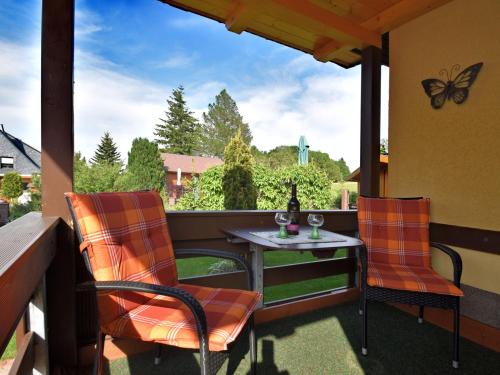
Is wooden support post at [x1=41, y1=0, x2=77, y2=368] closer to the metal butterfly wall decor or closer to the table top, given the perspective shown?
the table top

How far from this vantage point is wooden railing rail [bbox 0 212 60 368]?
0.52 meters

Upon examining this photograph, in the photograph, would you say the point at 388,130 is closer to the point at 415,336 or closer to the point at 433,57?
the point at 433,57

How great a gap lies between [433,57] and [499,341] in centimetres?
213

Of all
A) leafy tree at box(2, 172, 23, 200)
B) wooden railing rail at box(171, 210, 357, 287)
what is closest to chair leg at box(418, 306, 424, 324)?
wooden railing rail at box(171, 210, 357, 287)

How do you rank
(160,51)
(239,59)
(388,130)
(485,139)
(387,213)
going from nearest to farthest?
(485,139) < (387,213) < (388,130) < (160,51) < (239,59)

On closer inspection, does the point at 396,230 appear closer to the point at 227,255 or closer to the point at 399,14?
the point at 227,255

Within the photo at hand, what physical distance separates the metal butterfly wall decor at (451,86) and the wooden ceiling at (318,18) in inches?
22.4

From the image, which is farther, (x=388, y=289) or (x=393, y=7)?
(x=393, y=7)

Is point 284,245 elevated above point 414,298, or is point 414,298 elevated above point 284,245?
point 284,245

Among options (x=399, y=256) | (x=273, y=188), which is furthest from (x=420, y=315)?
(x=273, y=188)

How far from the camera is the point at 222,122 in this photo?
20594 millimetres

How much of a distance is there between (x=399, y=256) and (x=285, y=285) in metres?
1.60

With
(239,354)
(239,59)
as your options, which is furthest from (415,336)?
(239,59)

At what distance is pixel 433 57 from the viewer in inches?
91.2
